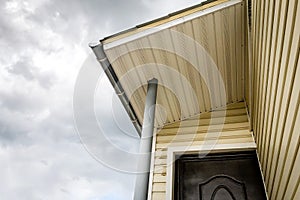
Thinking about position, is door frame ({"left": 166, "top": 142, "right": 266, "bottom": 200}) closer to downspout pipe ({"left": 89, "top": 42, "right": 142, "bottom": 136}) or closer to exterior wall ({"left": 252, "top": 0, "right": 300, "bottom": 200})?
exterior wall ({"left": 252, "top": 0, "right": 300, "bottom": 200})

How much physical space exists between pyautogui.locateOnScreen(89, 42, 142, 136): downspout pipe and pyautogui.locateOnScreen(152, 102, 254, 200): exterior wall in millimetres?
379

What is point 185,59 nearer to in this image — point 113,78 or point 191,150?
point 113,78

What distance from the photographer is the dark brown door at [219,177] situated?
2.51 meters

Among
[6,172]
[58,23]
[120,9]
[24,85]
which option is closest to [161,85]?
[120,9]

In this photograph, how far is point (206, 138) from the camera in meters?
2.93

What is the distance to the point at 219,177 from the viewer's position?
2.65m

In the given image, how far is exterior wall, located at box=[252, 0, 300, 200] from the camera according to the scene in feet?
4.14

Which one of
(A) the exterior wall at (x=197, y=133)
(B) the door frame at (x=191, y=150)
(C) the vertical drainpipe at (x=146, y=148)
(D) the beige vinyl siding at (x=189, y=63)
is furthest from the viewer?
(A) the exterior wall at (x=197, y=133)

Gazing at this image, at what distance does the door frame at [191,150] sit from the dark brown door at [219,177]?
0.04 metres

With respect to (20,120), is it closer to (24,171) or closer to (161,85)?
(24,171)

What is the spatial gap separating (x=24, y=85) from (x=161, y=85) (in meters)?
6.42

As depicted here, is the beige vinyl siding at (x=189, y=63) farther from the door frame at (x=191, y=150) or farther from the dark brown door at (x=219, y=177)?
the dark brown door at (x=219, y=177)

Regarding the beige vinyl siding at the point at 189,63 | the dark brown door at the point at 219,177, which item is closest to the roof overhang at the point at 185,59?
the beige vinyl siding at the point at 189,63

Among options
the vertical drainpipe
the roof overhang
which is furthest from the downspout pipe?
the vertical drainpipe
